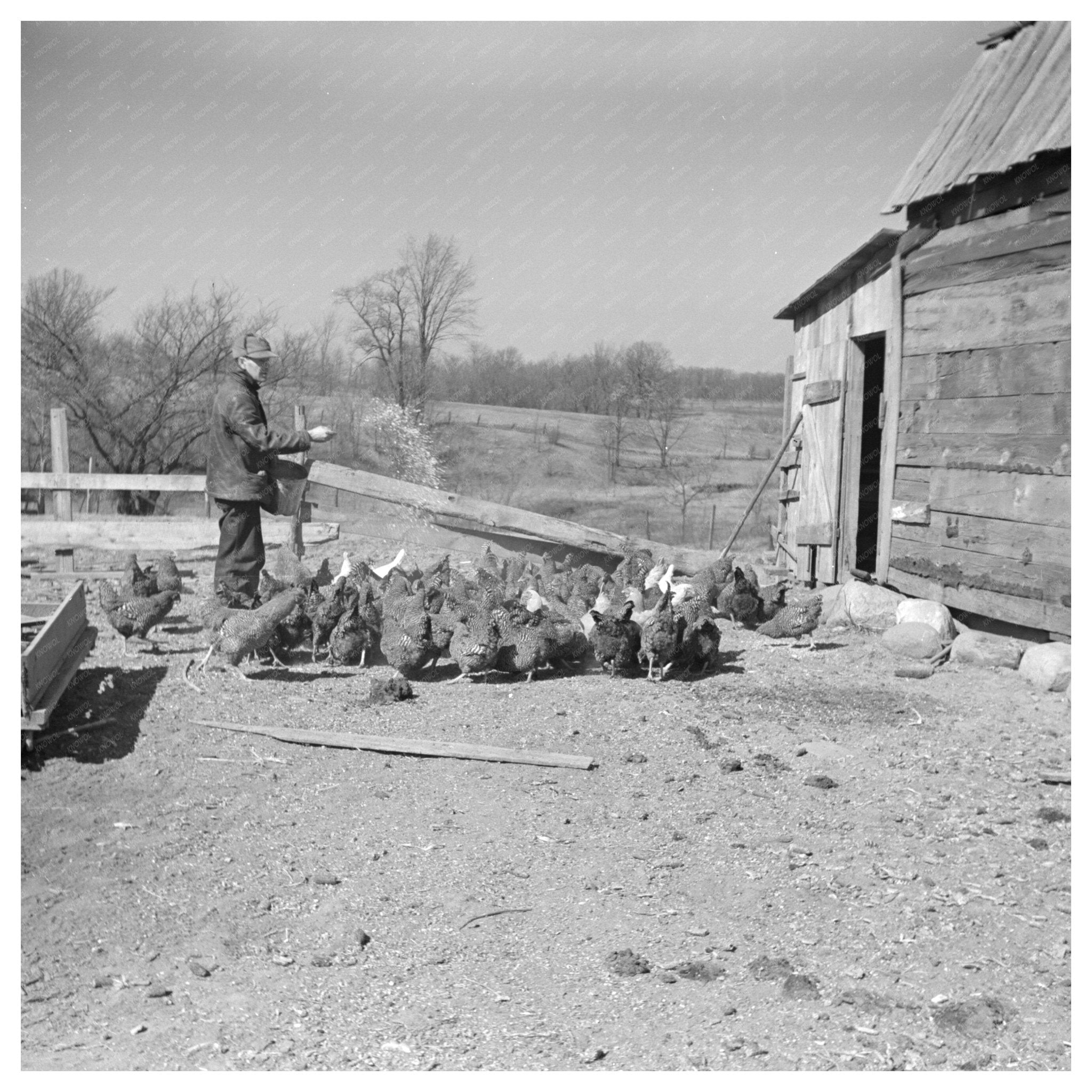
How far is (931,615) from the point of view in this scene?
7.48 meters

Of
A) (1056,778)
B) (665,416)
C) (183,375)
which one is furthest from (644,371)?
(1056,778)

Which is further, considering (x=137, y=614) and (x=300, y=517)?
(x=300, y=517)

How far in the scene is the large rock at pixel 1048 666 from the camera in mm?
6309

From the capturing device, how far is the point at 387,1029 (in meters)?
3.15

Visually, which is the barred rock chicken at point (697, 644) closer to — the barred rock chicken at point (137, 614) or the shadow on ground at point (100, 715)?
the shadow on ground at point (100, 715)

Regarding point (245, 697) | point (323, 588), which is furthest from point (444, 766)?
point (323, 588)

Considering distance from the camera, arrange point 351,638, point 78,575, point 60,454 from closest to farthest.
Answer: point 351,638 < point 78,575 < point 60,454

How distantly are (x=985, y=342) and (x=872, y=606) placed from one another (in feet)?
7.30

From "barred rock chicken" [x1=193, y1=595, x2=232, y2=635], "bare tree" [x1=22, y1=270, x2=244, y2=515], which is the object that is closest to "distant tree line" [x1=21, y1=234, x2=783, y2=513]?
"bare tree" [x1=22, y1=270, x2=244, y2=515]

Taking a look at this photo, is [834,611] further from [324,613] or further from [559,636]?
[324,613]

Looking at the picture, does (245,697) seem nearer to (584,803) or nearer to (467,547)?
(584,803)

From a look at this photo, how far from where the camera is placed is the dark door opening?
1009 centimetres

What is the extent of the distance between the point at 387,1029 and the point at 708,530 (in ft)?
50.2

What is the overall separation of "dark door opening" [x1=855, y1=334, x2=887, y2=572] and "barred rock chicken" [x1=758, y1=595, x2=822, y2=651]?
8.85ft
